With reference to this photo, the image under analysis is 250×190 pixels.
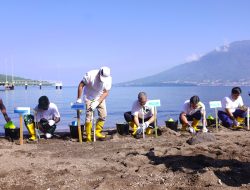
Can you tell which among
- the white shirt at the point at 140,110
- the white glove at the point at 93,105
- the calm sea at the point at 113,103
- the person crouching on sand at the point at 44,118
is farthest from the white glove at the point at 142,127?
the person crouching on sand at the point at 44,118

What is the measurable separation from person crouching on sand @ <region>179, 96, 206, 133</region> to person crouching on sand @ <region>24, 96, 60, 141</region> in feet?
10.8

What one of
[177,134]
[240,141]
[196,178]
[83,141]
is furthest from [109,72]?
[196,178]

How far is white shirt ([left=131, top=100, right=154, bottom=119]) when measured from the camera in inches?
392

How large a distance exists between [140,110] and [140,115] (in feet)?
0.48

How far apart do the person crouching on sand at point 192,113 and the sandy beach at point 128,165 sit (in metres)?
2.01

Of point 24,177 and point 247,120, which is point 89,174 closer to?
point 24,177

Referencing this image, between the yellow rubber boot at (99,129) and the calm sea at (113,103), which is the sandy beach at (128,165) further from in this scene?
the calm sea at (113,103)

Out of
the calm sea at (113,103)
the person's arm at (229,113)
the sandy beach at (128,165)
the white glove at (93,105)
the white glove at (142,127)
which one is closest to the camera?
the sandy beach at (128,165)

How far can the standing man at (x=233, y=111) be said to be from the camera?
11.1 metres

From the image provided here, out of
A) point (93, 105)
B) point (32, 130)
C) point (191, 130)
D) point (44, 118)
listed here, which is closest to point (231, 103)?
point (191, 130)

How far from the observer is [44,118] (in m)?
9.56

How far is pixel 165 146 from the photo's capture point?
761 centimetres

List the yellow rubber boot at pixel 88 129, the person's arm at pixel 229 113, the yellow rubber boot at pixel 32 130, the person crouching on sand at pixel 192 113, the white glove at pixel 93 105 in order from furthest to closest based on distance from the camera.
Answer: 1. the person's arm at pixel 229 113
2. the person crouching on sand at pixel 192 113
3. the yellow rubber boot at pixel 32 130
4. the yellow rubber boot at pixel 88 129
5. the white glove at pixel 93 105

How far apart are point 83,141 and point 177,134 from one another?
2309mm
